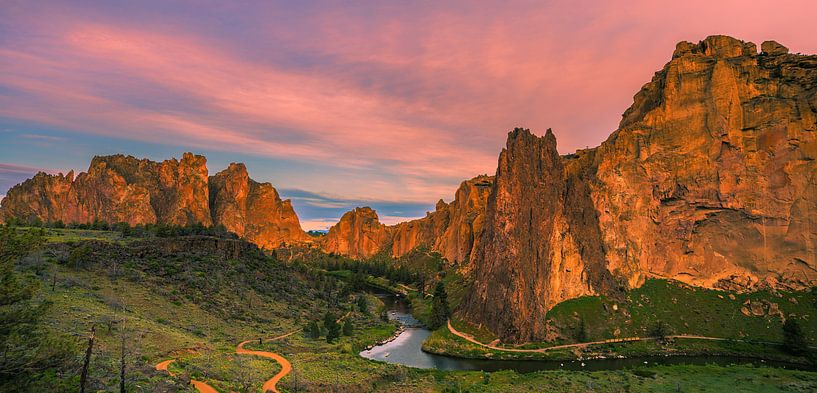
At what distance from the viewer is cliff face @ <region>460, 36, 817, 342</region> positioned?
104 metres

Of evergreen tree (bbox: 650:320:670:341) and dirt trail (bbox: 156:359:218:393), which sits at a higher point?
evergreen tree (bbox: 650:320:670:341)

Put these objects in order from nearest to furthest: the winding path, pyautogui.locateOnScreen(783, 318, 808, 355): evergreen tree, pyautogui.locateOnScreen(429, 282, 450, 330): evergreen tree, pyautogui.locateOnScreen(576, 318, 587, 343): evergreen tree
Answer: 1. the winding path
2. pyautogui.locateOnScreen(783, 318, 808, 355): evergreen tree
3. pyautogui.locateOnScreen(576, 318, 587, 343): evergreen tree
4. pyautogui.locateOnScreen(429, 282, 450, 330): evergreen tree

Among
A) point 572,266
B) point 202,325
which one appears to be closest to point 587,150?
point 572,266

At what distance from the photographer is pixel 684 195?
114 meters

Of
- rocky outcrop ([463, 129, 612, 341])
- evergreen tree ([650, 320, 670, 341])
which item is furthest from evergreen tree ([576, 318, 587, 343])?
evergreen tree ([650, 320, 670, 341])

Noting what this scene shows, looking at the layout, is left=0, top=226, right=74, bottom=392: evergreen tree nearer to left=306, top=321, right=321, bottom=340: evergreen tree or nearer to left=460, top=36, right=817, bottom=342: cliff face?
left=306, top=321, right=321, bottom=340: evergreen tree

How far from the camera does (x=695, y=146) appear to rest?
11300 centimetres

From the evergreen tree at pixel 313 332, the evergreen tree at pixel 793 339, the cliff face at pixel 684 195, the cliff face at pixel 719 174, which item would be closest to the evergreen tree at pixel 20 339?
the evergreen tree at pixel 313 332

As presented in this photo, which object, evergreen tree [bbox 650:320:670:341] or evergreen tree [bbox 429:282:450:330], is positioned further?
evergreen tree [bbox 429:282:450:330]

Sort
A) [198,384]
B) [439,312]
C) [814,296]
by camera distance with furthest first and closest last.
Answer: [439,312], [814,296], [198,384]

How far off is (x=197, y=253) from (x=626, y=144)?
117073mm

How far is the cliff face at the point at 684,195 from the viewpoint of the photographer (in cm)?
10412

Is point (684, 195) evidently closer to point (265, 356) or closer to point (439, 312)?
point (439, 312)

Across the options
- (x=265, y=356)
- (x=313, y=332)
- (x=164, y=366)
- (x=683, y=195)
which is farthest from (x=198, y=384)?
(x=683, y=195)
